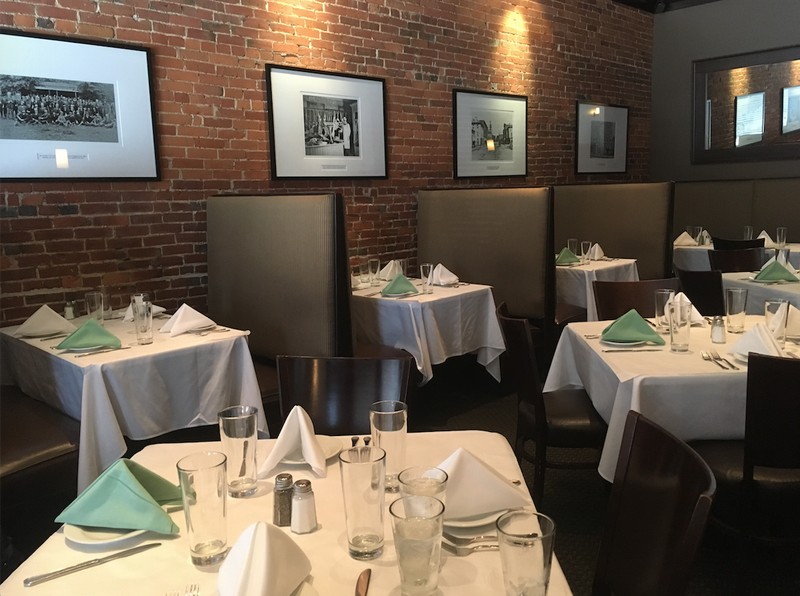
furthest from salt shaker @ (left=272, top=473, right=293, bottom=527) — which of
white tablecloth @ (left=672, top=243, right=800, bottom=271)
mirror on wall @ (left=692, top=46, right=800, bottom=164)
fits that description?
mirror on wall @ (left=692, top=46, right=800, bottom=164)

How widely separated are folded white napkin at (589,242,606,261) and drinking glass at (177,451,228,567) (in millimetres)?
4526

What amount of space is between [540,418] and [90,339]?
6.10 feet

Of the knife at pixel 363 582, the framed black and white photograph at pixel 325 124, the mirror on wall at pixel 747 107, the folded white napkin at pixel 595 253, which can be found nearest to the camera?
the knife at pixel 363 582

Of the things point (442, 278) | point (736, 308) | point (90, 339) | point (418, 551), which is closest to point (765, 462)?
point (736, 308)

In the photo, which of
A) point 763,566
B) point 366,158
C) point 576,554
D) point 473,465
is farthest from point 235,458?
point 366,158

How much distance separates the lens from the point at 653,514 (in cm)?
121

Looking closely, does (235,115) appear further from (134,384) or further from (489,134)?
(489,134)

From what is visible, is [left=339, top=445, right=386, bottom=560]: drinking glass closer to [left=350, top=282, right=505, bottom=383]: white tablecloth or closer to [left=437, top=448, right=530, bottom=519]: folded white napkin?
[left=437, top=448, right=530, bottom=519]: folded white napkin

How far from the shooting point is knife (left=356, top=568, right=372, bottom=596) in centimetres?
105

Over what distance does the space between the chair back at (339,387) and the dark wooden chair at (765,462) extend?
3.38 ft

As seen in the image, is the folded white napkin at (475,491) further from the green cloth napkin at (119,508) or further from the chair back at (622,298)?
the chair back at (622,298)

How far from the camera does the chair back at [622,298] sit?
331 centimetres

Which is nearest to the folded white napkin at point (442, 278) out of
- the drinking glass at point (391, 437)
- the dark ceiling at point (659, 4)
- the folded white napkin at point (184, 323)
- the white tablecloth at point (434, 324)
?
the white tablecloth at point (434, 324)

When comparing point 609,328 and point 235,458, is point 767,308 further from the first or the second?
point 235,458
